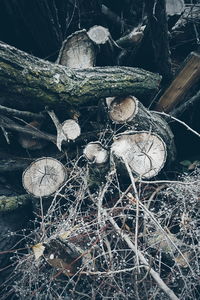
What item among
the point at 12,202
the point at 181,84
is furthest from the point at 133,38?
the point at 12,202

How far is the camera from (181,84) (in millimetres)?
3080

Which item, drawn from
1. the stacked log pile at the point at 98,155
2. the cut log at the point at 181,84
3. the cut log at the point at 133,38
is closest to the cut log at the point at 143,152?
the stacked log pile at the point at 98,155

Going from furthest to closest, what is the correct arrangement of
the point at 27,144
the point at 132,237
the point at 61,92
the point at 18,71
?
the point at 27,144, the point at 132,237, the point at 61,92, the point at 18,71

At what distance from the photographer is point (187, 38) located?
132 inches

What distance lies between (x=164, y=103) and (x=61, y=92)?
1.35 m

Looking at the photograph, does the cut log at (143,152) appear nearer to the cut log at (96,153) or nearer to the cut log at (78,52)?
the cut log at (96,153)

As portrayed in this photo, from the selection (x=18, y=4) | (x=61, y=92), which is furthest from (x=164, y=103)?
(x=18, y=4)

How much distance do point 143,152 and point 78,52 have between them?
54.2 inches

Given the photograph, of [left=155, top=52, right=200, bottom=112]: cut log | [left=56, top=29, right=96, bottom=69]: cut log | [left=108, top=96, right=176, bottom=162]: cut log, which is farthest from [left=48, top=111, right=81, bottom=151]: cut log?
[left=155, top=52, right=200, bottom=112]: cut log

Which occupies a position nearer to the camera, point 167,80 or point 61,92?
point 61,92

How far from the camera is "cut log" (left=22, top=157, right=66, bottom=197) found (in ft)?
8.79

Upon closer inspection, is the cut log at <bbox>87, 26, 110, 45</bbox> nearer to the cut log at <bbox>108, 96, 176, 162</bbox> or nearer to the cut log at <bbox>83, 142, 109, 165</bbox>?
the cut log at <bbox>108, 96, 176, 162</bbox>

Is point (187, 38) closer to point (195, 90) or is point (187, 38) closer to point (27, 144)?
point (195, 90)

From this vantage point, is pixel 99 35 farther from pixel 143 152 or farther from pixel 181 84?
pixel 143 152
